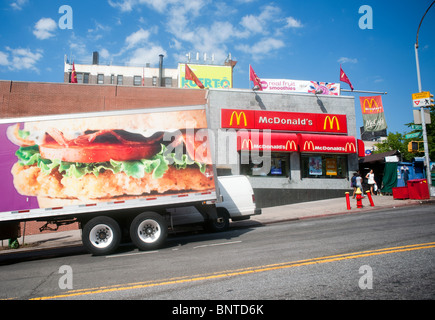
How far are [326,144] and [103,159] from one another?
15.1 metres

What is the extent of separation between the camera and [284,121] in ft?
64.0

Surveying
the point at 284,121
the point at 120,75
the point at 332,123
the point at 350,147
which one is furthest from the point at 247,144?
the point at 120,75

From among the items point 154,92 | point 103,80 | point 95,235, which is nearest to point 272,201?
point 154,92

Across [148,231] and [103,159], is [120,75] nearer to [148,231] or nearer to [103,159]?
[103,159]

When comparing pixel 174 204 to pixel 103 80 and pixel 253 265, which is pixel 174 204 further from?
pixel 103 80

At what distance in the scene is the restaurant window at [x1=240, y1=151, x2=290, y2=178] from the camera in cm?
1880

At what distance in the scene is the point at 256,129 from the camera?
19.0 meters

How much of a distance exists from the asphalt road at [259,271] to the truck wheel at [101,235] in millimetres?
301

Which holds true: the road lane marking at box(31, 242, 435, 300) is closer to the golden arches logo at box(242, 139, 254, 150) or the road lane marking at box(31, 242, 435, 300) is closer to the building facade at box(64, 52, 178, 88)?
the golden arches logo at box(242, 139, 254, 150)

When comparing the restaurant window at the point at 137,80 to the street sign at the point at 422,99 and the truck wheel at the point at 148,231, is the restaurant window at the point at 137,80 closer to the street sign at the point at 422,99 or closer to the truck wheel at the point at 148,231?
the street sign at the point at 422,99

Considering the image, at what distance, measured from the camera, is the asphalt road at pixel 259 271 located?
415 cm

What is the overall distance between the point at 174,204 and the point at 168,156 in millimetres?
1465

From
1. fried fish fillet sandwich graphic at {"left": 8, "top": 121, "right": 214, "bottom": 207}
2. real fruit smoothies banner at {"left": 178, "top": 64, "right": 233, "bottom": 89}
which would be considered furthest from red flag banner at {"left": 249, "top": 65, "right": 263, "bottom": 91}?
real fruit smoothies banner at {"left": 178, "top": 64, "right": 233, "bottom": 89}
